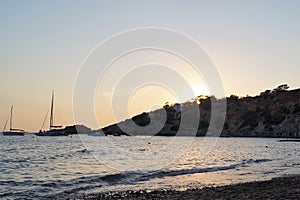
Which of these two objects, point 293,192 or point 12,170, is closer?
point 293,192

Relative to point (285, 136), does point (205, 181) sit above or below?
below

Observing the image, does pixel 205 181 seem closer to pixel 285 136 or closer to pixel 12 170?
pixel 12 170

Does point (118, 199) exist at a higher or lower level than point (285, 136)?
lower

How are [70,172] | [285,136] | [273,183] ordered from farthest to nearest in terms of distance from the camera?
[285,136]
[70,172]
[273,183]

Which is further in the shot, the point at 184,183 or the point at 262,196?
the point at 184,183

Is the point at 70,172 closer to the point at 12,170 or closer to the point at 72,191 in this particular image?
the point at 12,170

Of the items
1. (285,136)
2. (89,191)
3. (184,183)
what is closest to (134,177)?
(184,183)

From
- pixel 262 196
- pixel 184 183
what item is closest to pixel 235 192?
pixel 262 196

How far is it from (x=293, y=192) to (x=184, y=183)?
8324 millimetres

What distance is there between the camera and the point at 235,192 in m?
19.4

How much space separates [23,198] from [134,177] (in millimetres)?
10813

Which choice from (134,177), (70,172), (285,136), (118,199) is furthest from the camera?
(285,136)

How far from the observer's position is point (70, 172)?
33.9m

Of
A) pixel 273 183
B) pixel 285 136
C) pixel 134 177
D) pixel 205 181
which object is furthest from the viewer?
pixel 285 136
